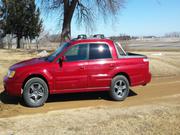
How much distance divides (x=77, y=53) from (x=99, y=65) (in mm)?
719

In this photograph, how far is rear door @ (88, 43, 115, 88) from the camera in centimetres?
945

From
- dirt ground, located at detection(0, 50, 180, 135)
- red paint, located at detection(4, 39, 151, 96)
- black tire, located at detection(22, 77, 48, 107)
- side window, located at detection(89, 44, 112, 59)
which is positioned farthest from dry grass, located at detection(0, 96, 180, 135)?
side window, located at detection(89, 44, 112, 59)

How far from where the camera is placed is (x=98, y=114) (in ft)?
25.5

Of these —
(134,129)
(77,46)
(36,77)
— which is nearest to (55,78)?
(36,77)

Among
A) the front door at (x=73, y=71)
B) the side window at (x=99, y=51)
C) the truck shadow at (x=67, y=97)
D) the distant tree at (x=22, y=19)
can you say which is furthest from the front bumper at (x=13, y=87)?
the distant tree at (x=22, y=19)

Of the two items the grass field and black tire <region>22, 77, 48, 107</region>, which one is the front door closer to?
black tire <region>22, 77, 48, 107</region>

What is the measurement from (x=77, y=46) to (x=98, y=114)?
2529 mm

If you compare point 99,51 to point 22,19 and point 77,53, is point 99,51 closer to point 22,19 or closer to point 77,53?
point 77,53

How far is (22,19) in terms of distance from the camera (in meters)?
45.9

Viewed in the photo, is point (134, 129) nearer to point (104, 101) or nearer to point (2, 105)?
point (104, 101)

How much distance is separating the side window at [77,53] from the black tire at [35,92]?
1.06m

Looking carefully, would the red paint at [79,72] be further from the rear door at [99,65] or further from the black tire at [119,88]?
the black tire at [119,88]

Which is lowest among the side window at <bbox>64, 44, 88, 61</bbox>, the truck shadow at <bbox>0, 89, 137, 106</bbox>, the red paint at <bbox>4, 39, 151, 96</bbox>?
the truck shadow at <bbox>0, 89, 137, 106</bbox>

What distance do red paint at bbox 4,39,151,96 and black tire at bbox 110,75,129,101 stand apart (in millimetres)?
141
